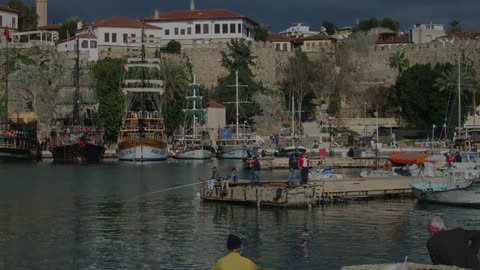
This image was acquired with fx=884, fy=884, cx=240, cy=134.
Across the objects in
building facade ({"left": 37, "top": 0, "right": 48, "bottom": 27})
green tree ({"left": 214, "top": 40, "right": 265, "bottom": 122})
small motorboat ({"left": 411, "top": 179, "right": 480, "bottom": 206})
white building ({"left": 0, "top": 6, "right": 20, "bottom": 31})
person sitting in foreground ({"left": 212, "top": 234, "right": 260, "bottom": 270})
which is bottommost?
small motorboat ({"left": 411, "top": 179, "right": 480, "bottom": 206})

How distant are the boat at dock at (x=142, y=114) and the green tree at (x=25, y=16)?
77.8 feet

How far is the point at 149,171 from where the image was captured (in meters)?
64.1

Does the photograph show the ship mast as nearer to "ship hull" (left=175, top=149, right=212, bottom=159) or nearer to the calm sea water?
"ship hull" (left=175, top=149, right=212, bottom=159)

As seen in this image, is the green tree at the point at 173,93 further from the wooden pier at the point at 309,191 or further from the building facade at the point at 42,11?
the wooden pier at the point at 309,191

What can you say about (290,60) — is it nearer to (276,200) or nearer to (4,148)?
(4,148)

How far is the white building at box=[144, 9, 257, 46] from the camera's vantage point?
326 feet

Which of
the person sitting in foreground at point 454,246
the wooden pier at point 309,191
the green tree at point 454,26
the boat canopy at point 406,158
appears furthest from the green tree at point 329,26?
the person sitting in foreground at point 454,246

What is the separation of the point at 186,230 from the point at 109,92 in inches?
2511

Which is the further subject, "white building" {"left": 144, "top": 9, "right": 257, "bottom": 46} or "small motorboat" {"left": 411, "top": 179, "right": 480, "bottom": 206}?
"white building" {"left": 144, "top": 9, "right": 257, "bottom": 46}

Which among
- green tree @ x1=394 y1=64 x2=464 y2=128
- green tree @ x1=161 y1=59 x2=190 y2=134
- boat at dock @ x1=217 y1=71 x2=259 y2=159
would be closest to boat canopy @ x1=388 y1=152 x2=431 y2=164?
boat at dock @ x1=217 y1=71 x2=259 y2=159

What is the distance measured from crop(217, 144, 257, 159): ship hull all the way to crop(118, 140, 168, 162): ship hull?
267 inches

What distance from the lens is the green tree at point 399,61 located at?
99.1 m

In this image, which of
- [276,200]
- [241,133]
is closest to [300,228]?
[276,200]

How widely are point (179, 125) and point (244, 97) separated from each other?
751 cm
